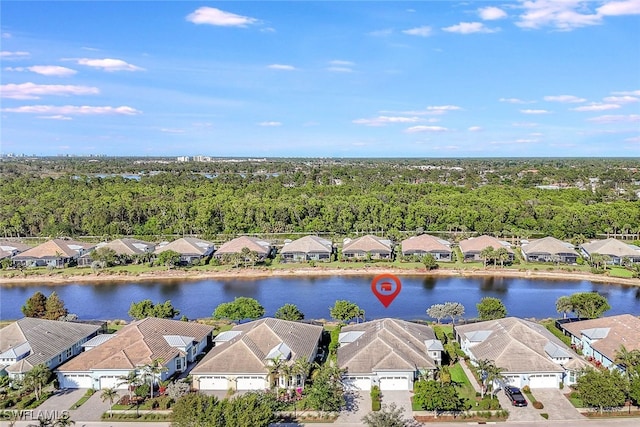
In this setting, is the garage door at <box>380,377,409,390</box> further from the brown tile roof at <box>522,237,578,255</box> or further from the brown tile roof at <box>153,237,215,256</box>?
the brown tile roof at <box>522,237,578,255</box>

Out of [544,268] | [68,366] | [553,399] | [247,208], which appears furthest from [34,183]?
[553,399]

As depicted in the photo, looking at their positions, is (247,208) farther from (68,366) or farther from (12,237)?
(68,366)

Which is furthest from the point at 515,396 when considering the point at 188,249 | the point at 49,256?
the point at 49,256

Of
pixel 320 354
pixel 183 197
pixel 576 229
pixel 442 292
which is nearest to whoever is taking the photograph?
pixel 320 354

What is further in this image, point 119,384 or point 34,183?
point 34,183

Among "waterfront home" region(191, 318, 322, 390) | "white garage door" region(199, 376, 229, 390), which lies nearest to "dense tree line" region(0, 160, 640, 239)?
"waterfront home" region(191, 318, 322, 390)
